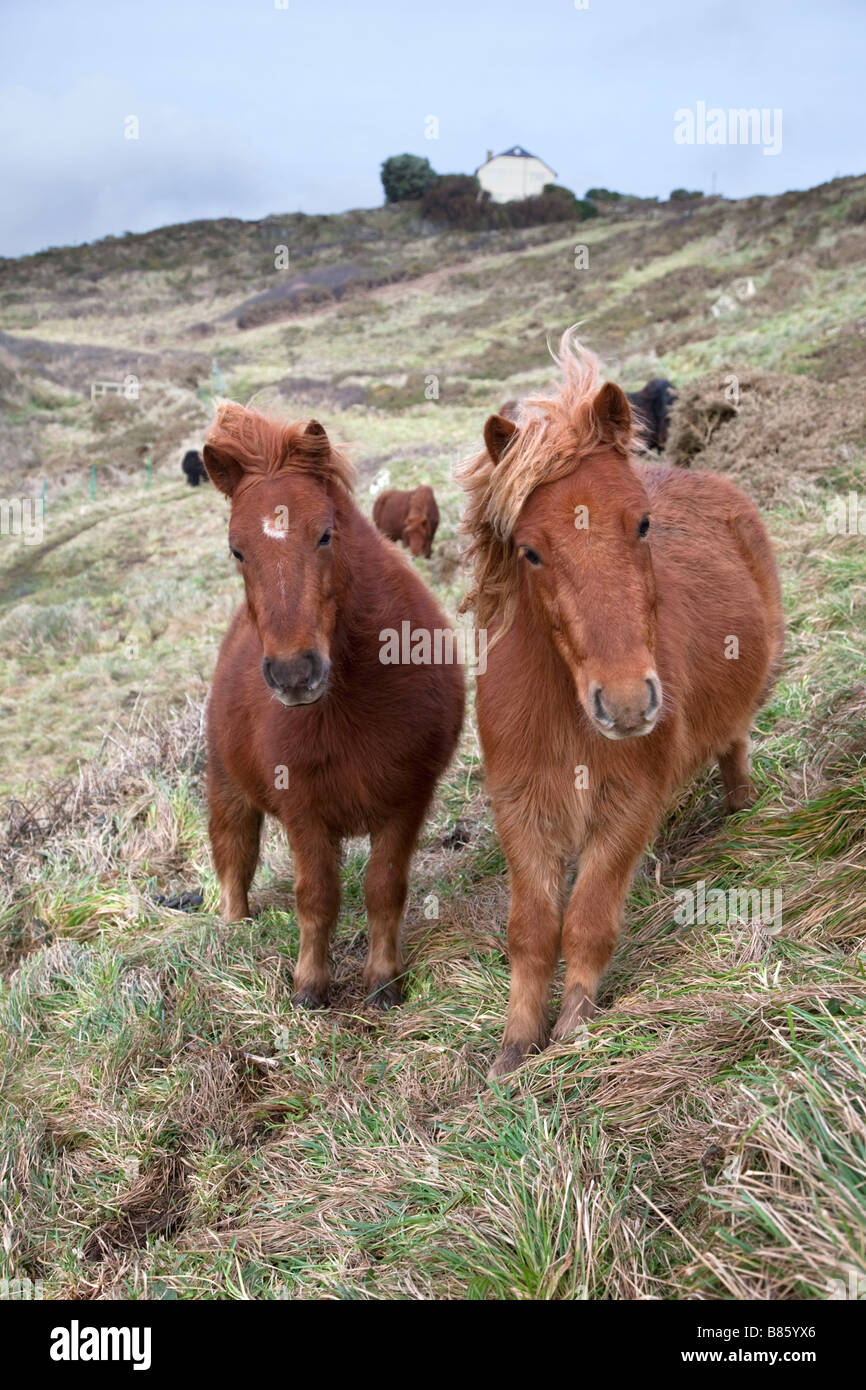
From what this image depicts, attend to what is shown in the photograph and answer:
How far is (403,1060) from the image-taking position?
151 inches

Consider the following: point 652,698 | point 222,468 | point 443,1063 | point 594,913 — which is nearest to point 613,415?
point 652,698

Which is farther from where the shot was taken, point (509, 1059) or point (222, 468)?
point (222, 468)

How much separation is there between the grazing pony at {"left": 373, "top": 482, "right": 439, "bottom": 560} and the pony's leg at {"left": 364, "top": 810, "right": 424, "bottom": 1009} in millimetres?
11362

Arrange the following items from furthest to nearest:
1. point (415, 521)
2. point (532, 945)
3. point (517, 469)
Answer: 1. point (415, 521)
2. point (532, 945)
3. point (517, 469)

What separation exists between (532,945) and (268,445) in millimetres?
2186

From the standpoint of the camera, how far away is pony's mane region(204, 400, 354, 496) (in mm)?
3969

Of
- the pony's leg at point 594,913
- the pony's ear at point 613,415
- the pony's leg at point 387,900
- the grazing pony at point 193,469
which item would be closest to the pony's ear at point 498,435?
the pony's ear at point 613,415

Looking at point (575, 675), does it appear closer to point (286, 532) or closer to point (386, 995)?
point (286, 532)

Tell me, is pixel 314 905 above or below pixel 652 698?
below

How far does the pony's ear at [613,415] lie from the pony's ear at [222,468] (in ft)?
4.95

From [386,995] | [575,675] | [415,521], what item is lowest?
[386,995]

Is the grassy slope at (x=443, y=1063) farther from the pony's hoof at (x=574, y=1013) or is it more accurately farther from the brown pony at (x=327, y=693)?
the brown pony at (x=327, y=693)

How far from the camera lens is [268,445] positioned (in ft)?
13.1
